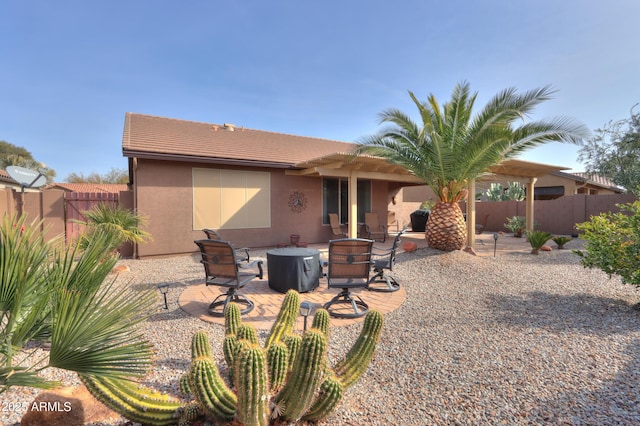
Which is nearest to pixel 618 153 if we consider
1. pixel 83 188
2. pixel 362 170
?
pixel 362 170

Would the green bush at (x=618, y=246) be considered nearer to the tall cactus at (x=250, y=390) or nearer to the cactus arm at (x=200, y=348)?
the tall cactus at (x=250, y=390)

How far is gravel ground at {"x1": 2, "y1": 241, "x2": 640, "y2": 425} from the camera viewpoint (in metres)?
2.29

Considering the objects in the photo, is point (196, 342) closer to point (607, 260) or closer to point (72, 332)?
point (72, 332)

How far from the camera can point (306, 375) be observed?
177 centimetres

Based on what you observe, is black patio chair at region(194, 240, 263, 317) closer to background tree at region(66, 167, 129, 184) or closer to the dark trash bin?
the dark trash bin

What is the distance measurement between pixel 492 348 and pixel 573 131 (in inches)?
255

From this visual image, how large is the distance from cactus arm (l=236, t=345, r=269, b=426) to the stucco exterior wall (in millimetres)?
8531

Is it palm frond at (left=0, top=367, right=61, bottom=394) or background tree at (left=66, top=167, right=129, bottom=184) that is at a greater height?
background tree at (left=66, top=167, right=129, bottom=184)

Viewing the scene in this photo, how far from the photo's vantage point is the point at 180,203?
9.23 meters

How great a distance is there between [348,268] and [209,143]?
28.3 ft

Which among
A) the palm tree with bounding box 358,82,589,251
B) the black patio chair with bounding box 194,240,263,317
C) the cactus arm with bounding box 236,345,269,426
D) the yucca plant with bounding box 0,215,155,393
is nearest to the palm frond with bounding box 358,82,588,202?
the palm tree with bounding box 358,82,589,251

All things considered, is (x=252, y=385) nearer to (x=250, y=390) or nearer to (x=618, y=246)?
(x=250, y=390)

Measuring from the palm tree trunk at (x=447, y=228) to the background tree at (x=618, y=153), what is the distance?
8767 mm

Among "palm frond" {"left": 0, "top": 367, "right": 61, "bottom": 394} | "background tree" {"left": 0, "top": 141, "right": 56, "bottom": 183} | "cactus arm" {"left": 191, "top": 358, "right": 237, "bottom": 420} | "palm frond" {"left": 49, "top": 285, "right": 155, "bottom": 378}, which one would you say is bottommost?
"cactus arm" {"left": 191, "top": 358, "right": 237, "bottom": 420}
